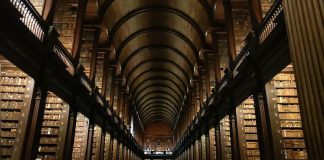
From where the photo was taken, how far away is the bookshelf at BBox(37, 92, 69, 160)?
7.57m

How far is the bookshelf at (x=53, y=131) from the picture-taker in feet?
24.8

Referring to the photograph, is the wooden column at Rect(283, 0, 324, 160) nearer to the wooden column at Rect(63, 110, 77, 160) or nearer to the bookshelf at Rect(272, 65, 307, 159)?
the bookshelf at Rect(272, 65, 307, 159)

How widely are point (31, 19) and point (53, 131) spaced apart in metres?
3.73

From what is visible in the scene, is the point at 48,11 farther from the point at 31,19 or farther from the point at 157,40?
the point at 157,40

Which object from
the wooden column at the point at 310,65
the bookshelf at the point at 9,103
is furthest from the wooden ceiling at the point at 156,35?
the wooden column at the point at 310,65

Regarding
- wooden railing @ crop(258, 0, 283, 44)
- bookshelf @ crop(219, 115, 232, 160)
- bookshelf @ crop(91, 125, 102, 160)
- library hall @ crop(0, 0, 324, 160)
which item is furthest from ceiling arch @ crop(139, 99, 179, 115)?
wooden railing @ crop(258, 0, 283, 44)

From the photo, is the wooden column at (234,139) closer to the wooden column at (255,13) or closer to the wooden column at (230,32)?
the wooden column at (230,32)

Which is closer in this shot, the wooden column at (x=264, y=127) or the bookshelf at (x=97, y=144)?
the wooden column at (x=264, y=127)

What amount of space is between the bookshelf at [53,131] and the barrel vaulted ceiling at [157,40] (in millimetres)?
5107

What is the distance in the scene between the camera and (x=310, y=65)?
341 centimetres

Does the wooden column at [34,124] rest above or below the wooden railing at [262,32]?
below

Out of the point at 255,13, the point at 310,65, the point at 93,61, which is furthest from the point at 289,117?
the point at 93,61

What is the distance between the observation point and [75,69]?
8.18 meters

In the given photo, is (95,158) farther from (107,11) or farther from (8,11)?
(8,11)
